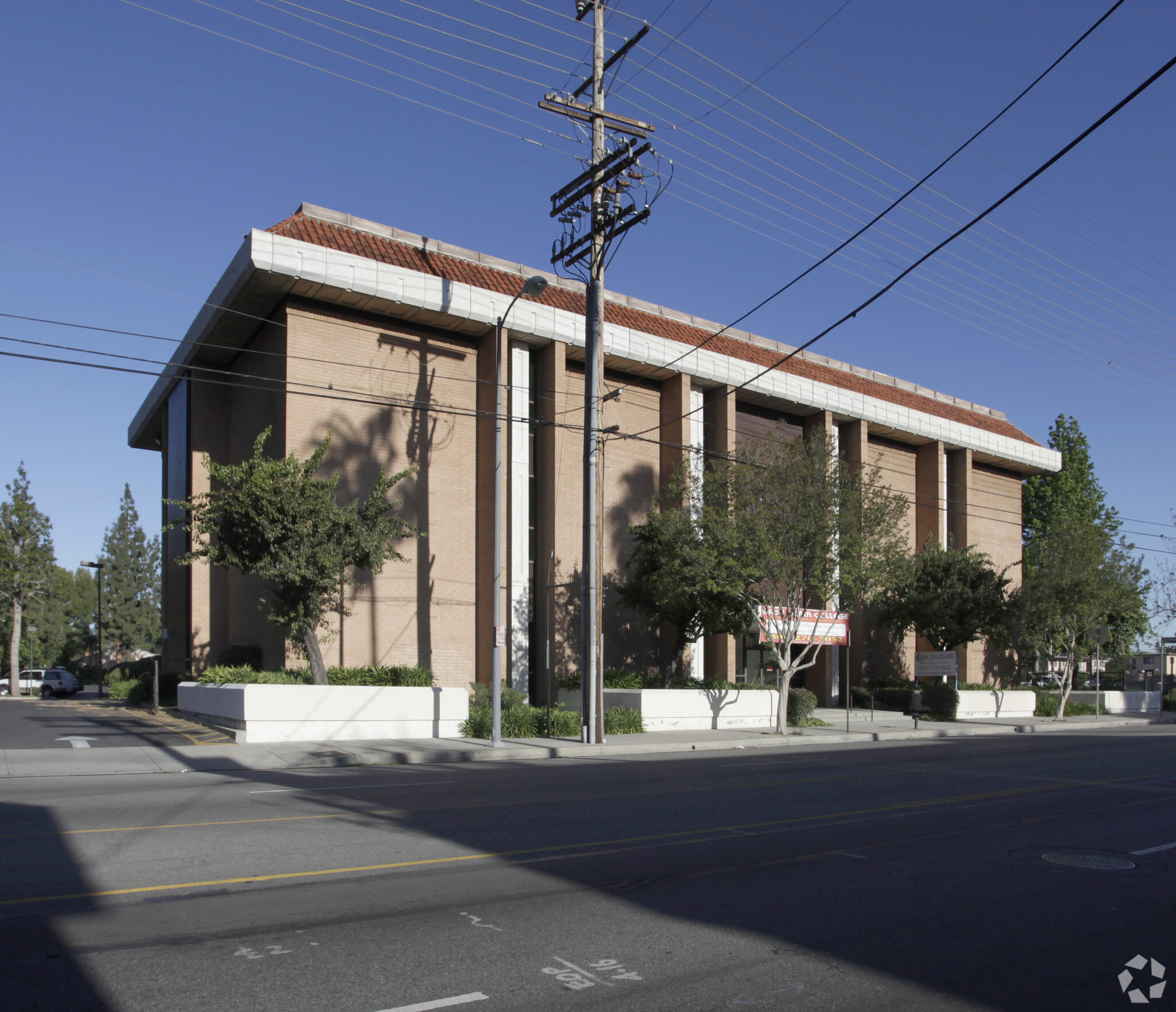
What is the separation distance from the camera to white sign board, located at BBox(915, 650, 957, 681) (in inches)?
1309

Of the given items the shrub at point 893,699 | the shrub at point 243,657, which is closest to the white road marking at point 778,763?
the shrub at point 243,657

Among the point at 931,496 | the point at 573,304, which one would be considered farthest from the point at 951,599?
the point at 573,304

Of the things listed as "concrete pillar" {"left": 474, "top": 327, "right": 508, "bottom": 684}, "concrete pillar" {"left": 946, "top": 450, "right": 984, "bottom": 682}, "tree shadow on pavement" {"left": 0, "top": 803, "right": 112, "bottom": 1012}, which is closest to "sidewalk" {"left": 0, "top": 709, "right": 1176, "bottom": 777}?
"concrete pillar" {"left": 474, "top": 327, "right": 508, "bottom": 684}

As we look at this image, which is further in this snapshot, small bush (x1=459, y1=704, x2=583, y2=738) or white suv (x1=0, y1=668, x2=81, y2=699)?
white suv (x1=0, y1=668, x2=81, y2=699)

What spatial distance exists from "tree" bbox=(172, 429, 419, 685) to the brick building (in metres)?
2.21

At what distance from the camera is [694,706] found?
27578 millimetres

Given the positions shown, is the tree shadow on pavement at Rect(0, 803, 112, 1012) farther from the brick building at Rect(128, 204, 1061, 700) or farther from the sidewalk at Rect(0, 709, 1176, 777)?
the brick building at Rect(128, 204, 1061, 700)

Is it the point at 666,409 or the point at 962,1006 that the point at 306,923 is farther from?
the point at 666,409

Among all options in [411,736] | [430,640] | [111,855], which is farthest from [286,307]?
[111,855]

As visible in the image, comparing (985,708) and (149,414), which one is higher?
(149,414)

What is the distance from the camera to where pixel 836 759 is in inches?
752

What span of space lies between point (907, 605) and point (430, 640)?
1941 centimetres

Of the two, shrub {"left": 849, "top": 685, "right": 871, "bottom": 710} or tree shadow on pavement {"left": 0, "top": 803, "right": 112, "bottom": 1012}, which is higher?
tree shadow on pavement {"left": 0, "top": 803, "right": 112, "bottom": 1012}

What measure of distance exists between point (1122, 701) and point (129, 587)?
75.2m
